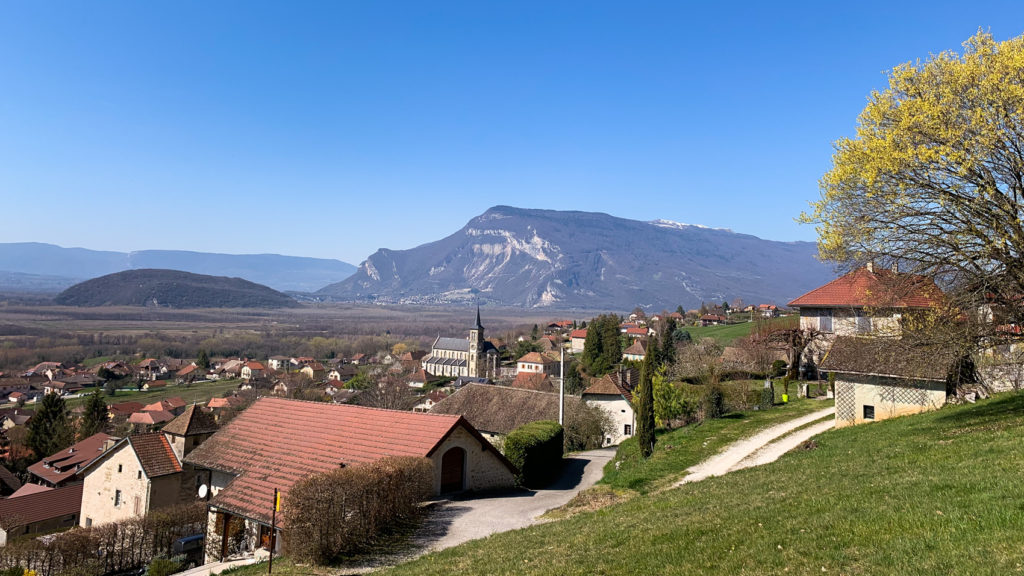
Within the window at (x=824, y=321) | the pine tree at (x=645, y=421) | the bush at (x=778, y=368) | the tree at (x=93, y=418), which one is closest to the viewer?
the pine tree at (x=645, y=421)

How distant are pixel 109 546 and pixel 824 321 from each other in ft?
138

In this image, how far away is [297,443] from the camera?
21.5 meters

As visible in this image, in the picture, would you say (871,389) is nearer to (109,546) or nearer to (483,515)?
(483,515)

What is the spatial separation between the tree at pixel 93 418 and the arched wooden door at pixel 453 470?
189ft

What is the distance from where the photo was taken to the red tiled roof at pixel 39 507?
35.1m

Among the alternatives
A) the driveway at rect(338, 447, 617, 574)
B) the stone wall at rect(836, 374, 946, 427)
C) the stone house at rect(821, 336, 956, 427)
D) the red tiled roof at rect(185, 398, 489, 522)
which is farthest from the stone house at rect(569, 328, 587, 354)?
the driveway at rect(338, 447, 617, 574)

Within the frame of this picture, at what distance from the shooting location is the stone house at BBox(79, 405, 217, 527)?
26203mm

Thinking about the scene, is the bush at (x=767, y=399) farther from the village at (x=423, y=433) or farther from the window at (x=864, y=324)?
the window at (x=864, y=324)

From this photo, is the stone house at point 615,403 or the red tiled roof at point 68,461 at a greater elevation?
the stone house at point 615,403

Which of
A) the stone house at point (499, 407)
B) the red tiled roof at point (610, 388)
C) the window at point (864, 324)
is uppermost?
the window at point (864, 324)

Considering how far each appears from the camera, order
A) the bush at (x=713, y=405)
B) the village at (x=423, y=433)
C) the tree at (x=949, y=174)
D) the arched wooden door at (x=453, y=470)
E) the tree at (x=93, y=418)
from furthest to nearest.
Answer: the tree at (x=93, y=418) → the bush at (x=713, y=405) → the arched wooden door at (x=453, y=470) → the village at (x=423, y=433) → the tree at (x=949, y=174)

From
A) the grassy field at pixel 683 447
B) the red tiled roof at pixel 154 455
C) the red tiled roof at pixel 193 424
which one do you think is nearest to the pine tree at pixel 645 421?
the grassy field at pixel 683 447

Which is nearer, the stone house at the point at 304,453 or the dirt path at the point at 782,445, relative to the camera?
the stone house at the point at 304,453

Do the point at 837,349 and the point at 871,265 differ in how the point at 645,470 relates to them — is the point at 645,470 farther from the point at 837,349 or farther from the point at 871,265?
the point at 871,265
